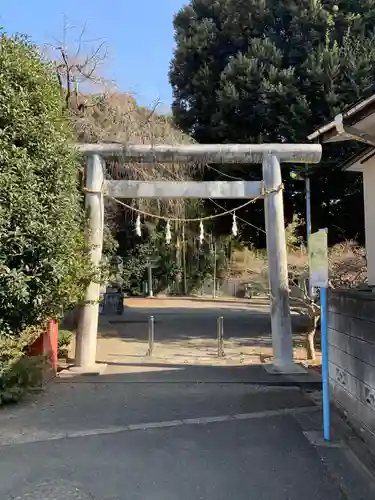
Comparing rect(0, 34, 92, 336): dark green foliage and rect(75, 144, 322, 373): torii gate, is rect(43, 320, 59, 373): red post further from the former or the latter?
rect(0, 34, 92, 336): dark green foliage

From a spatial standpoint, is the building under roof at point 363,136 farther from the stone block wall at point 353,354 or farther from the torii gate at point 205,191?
the stone block wall at point 353,354

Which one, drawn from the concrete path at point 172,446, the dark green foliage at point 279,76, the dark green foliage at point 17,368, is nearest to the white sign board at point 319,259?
the concrete path at point 172,446

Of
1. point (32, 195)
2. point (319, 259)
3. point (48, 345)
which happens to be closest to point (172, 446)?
point (319, 259)

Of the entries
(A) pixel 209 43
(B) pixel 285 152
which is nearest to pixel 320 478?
(B) pixel 285 152

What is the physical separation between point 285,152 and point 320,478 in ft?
23.2

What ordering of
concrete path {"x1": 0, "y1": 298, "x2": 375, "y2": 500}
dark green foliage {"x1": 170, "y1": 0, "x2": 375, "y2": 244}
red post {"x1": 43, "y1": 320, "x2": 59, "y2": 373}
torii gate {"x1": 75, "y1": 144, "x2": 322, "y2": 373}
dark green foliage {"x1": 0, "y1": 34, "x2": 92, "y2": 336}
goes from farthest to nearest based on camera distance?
1. dark green foliage {"x1": 170, "y1": 0, "x2": 375, "y2": 244}
2. torii gate {"x1": 75, "y1": 144, "x2": 322, "y2": 373}
3. red post {"x1": 43, "y1": 320, "x2": 59, "y2": 373}
4. dark green foliage {"x1": 0, "y1": 34, "x2": 92, "y2": 336}
5. concrete path {"x1": 0, "y1": 298, "x2": 375, "y2": 500}

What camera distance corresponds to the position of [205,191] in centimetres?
1048

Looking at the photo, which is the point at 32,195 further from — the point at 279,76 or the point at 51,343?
the point at 279,76

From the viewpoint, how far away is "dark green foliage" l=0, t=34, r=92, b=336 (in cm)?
713

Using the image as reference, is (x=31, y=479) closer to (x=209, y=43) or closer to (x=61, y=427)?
(x=61, y=427)

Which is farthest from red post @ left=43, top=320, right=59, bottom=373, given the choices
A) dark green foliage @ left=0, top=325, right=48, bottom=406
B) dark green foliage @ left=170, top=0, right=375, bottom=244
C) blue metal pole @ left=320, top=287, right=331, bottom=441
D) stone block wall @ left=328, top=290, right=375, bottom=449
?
dark green foliage @ left=170, top=0, right=375, bottom=244

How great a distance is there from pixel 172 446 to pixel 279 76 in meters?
11.5

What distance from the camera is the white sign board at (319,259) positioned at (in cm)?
570

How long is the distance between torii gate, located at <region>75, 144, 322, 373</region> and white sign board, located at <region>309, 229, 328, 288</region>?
4.46 metres
